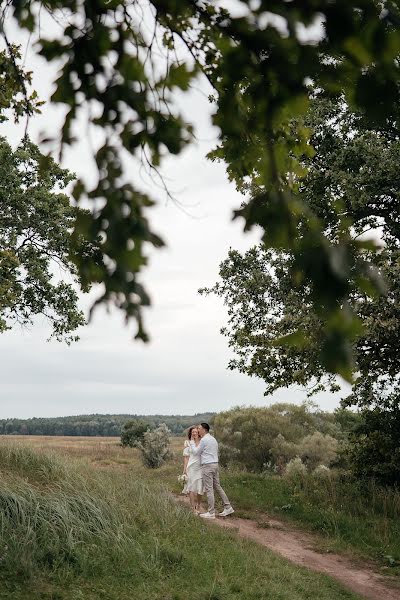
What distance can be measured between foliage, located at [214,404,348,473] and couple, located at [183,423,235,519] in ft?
36.4

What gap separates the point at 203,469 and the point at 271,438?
47.0ft

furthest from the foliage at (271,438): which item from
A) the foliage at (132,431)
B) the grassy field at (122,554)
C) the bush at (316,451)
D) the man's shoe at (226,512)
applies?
the grassy field at (122,554)

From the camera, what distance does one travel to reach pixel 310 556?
10.5m

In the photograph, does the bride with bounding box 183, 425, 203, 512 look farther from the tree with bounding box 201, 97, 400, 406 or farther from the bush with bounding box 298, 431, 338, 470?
the bush with bounding box 298, 431, 338, 470

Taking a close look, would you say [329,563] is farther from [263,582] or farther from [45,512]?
[45,512]

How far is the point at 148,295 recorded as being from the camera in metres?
2.54

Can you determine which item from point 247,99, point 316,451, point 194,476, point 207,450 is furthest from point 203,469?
point 316,451

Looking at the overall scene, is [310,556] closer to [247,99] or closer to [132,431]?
[247,99]

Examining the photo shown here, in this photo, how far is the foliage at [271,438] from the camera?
23.8 meters

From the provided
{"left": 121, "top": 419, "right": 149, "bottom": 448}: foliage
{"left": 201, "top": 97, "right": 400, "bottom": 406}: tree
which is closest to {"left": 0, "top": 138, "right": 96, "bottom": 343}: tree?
{"left": 201, "top": 97, "right": 400, "bottom": 406}: tree

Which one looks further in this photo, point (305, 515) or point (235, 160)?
point (305, 515)

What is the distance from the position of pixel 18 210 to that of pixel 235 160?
15153 millimetres

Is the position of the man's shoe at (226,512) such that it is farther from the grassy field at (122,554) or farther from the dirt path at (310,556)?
the grassy field at (122,554)

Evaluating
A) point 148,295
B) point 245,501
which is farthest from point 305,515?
point 148,295
